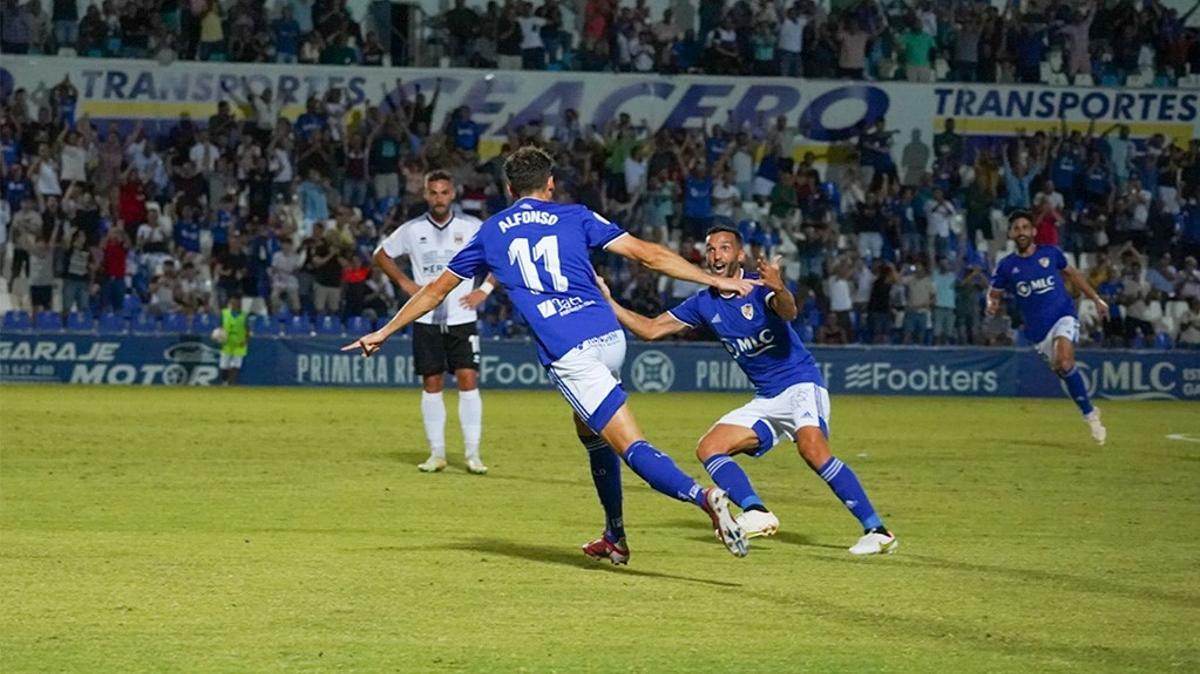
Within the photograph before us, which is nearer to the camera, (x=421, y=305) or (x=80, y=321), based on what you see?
(x=421, y=305)

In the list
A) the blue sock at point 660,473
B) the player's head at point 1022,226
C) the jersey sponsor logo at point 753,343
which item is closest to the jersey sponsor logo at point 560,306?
the blue sock at point 660,473

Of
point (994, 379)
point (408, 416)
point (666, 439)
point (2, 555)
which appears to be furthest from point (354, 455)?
point (994, 379)

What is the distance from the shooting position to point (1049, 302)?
1995cm

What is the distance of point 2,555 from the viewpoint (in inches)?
382

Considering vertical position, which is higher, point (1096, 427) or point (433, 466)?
point (433, 466)

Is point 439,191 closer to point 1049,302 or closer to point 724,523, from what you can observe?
point 724,523

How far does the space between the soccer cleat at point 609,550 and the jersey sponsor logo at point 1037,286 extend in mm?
11291

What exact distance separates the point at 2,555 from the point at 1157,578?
629cm

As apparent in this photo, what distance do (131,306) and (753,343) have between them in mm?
19314

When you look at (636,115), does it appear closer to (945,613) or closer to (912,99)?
(912,99)

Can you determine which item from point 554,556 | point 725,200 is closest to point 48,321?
point 725,200

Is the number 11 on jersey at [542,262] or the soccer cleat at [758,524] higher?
the number 11 on jersey at [542,262]

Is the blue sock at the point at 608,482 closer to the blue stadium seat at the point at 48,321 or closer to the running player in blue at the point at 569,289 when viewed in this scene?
the running player in blue at the point at 569,289

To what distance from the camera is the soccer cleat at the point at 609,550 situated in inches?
383
